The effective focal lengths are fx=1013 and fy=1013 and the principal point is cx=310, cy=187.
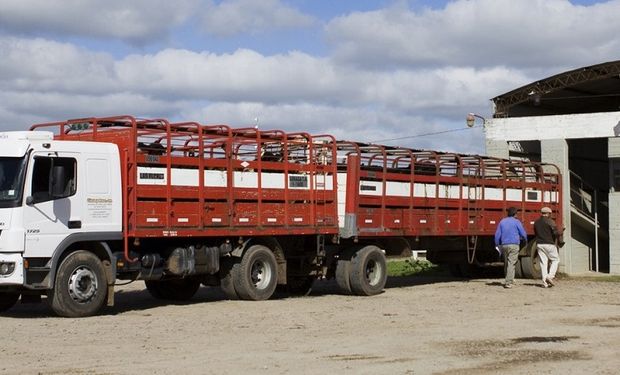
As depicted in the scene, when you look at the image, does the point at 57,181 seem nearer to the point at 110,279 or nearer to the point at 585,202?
Answer: the point at 110,279

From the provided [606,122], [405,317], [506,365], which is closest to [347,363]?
[506,365]

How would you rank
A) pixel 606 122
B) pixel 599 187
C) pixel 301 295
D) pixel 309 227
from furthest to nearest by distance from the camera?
pixel 599 187 < pixel 606 122 < pixel 301 295 < pixel 309 227

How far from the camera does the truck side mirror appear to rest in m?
14.7

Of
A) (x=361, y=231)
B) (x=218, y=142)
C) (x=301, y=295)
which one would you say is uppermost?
(x=218, y=142)

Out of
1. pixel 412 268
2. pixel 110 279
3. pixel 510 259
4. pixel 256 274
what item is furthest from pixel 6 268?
pixel 412 268

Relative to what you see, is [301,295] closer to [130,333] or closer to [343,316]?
[343,316]

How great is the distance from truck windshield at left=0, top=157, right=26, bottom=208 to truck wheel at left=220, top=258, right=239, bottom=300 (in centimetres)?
422

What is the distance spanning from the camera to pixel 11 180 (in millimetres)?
14594

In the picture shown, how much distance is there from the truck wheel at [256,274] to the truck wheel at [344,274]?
1811 mm

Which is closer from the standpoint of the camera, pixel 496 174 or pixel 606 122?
pixel 496 174

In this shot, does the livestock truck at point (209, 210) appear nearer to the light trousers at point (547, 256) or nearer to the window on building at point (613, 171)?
the light trousers at point (547, 256)

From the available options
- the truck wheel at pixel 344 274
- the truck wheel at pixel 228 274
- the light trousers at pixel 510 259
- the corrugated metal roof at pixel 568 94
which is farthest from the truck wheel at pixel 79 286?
the corrugated metal roof at pixel 568 94

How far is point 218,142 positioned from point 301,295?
13.6 feet

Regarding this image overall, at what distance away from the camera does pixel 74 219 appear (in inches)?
591
